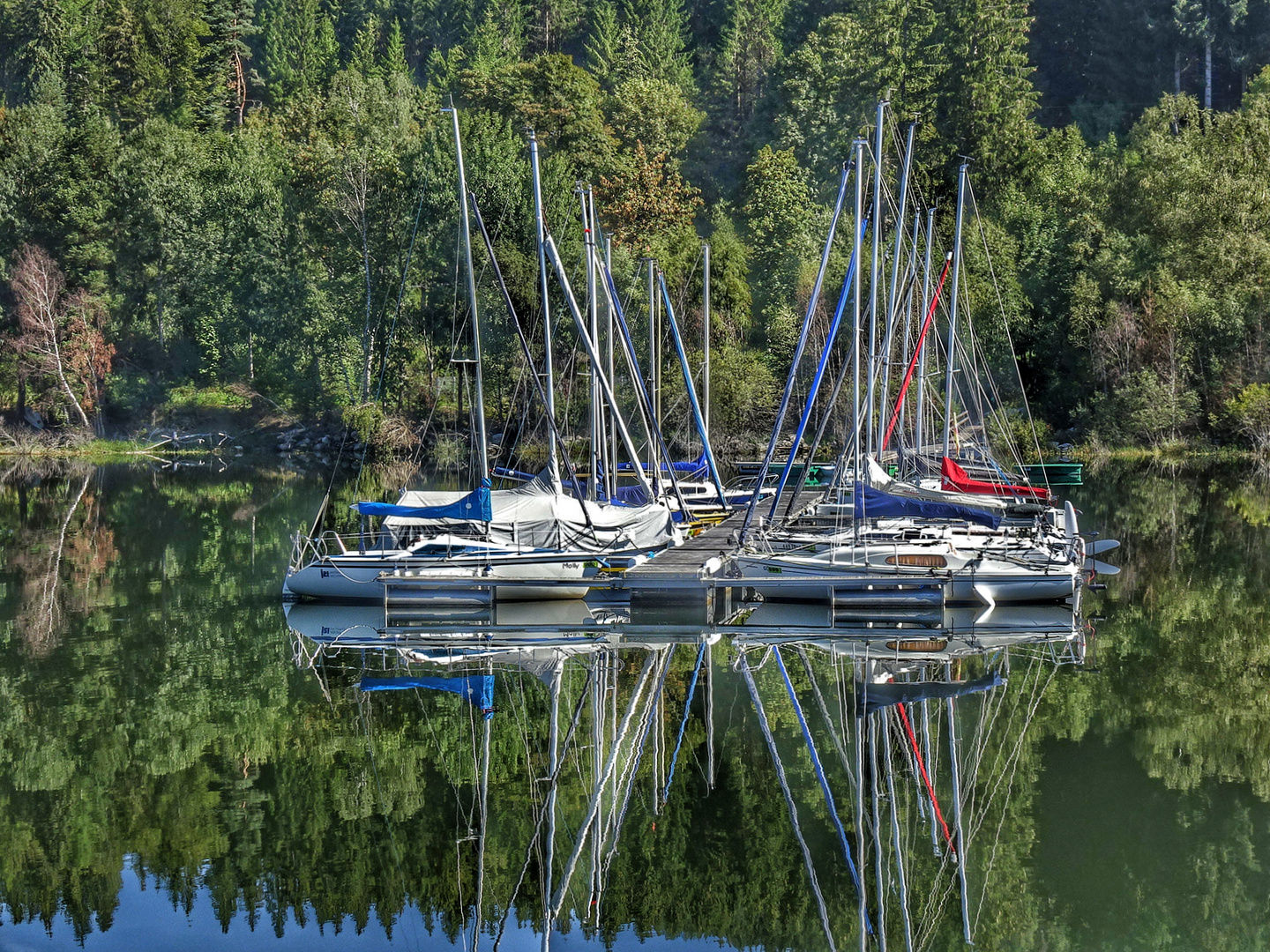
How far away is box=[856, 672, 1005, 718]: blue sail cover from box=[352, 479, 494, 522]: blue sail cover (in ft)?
34.5

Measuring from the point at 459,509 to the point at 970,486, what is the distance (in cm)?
1299

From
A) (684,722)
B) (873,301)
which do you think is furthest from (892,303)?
(684,722)

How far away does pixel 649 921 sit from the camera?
14211 millimetres

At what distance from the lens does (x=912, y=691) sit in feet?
69.7

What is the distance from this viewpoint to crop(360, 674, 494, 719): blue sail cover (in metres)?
21.6

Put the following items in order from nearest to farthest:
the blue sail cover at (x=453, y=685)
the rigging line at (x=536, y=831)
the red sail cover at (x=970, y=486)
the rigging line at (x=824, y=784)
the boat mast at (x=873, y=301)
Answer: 1. the rigging line at (x=536, y=831)
2. the rigging line at (x=824, y=784)
3. the blue sail cover at (x=453, y=685)
4. the boat mast at (x=873, y=301)
5. the red sail cover at (x=970, y=486)

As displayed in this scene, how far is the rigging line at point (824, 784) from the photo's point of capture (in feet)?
48.0

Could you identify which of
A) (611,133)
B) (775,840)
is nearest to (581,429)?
(611,133)

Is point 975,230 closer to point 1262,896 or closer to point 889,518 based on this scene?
point 889,518

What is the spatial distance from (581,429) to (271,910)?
47.3 m

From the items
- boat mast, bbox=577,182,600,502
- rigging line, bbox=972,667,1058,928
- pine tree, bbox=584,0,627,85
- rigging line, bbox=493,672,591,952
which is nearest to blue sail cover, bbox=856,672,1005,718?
rigging line, bbox=972,667,1058,928

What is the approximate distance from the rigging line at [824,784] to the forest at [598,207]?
107 feet

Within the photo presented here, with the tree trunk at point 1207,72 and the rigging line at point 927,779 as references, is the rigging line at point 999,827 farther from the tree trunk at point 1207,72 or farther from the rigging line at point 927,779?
the tree trunk at point 1207,72

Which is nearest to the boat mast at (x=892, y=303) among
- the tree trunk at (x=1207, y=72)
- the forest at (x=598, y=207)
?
the forest at (x=598, y=207)
